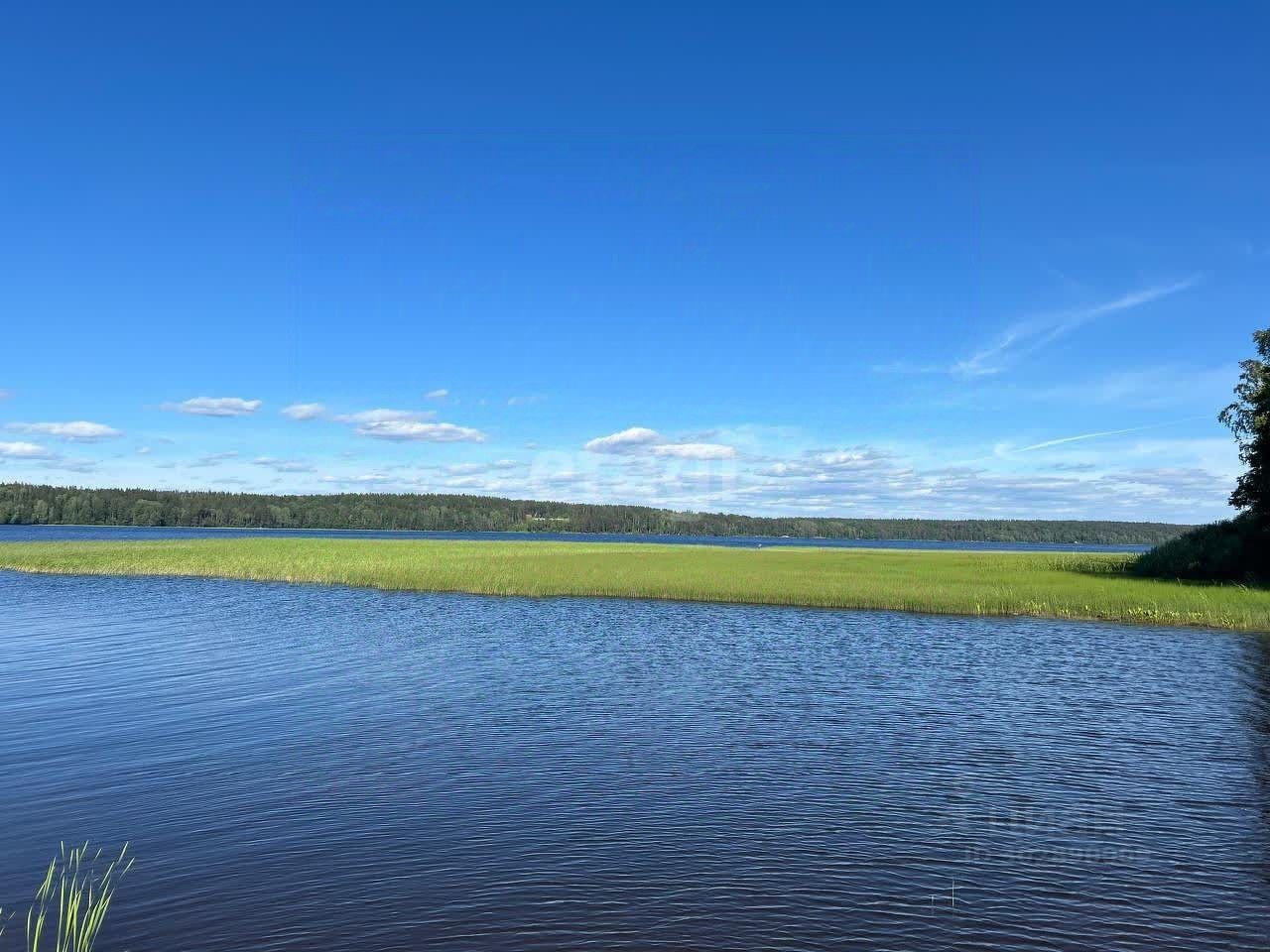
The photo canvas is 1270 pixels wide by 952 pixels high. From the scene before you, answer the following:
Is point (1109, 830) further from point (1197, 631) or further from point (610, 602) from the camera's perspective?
point (610, 602)

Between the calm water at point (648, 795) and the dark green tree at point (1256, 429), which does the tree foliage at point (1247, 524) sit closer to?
the dark green tree at point (1256, 429)

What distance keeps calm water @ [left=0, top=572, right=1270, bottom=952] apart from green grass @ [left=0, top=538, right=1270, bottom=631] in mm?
13323

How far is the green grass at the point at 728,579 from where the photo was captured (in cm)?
4241

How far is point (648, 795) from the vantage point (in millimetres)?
14336

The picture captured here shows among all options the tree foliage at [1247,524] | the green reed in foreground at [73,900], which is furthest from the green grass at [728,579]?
the green reed in foreground at [73,900]

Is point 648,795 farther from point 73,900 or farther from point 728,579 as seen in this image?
point 728,579

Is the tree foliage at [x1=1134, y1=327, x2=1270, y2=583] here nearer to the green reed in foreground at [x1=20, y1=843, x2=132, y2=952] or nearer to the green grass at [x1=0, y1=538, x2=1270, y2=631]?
the green grass at [x1=0, y1=538, x2=1270, y2=631]

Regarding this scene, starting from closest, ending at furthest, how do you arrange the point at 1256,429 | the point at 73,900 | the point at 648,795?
the point at 73,900, the point at 648,795, the point at 1256,429

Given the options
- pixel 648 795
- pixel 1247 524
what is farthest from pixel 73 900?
pixel 1247 524

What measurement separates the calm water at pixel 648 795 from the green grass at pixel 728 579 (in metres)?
13.3

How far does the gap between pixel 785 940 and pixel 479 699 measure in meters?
13.6

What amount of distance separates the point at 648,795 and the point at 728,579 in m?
41.2

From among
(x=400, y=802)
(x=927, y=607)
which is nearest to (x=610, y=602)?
(x=927, y=607)

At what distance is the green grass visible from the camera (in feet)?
139
